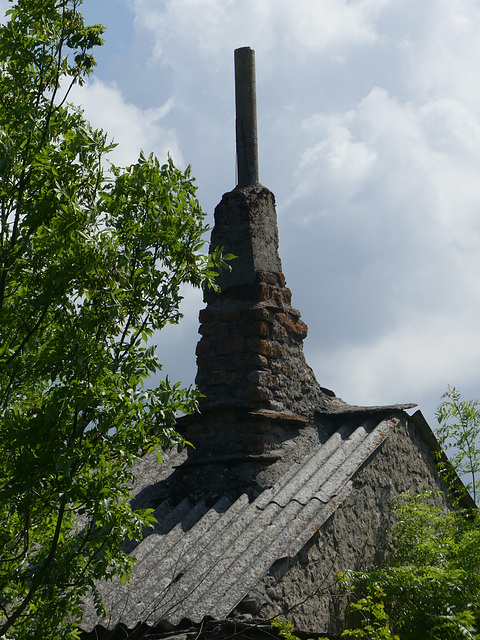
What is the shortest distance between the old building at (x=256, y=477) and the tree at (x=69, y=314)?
3.11 feet

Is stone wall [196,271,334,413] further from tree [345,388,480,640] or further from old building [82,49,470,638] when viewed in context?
tree [345,388,480,640]

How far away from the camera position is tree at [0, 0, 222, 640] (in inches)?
156

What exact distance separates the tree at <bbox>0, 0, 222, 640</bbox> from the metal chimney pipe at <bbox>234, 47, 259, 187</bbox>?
11.6 feet

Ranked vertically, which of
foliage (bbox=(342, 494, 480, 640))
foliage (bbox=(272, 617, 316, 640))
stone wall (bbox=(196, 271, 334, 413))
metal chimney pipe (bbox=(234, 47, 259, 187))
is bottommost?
foliage (bbox=(272, 617, 316, 640))

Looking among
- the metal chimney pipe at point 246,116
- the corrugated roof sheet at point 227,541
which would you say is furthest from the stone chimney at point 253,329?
the corrugated roof sheet at point 227,541

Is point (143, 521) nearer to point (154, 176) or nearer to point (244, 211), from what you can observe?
point (154, 176)

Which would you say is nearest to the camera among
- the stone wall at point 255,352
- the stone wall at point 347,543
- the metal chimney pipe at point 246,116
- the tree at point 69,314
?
the tree at point 69,314

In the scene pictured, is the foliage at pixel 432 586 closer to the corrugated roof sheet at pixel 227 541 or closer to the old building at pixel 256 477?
the old building at pixel 256 477

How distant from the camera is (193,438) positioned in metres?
7.02

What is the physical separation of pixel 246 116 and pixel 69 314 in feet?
15.7

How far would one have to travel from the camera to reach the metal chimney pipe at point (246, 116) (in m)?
8.14

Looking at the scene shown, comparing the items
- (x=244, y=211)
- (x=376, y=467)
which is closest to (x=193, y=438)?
(x=376, y=467)

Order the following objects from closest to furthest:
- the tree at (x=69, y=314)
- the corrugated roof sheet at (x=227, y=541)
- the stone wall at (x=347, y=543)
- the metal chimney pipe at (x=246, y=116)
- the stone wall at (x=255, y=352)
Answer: the tree at (x=69, y=314) → the corrugated roof sheet at (x=227, y=541) → the stone wall at (x=347, y=543) → the stone wall at (x=255, y=352) → the metal chimney pipe at (x=246, y=116)

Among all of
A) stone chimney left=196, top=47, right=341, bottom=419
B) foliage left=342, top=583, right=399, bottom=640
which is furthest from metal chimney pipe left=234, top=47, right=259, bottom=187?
foliage left=342, top=583, right=399, bottom=640
